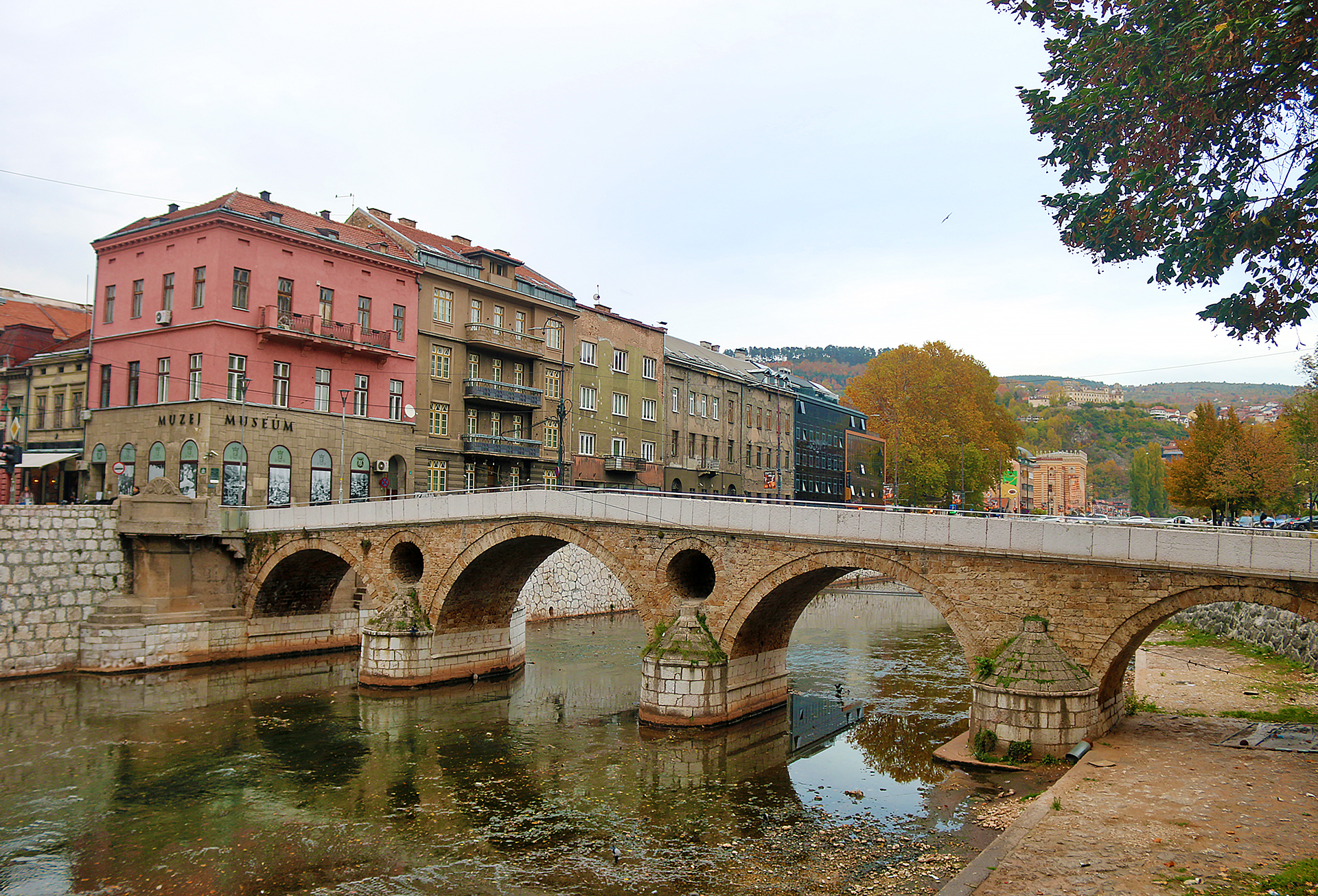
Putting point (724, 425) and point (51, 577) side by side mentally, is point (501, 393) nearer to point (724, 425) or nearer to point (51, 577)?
point (51, 577)

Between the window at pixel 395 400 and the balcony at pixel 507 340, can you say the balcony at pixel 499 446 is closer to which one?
the window at pixel 395 400

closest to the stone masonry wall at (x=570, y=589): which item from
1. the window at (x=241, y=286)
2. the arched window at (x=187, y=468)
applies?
the arched window at (x=187, y=468)

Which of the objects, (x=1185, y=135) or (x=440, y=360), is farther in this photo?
(x=440, y=360)

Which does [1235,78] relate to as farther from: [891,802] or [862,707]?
[862,707]

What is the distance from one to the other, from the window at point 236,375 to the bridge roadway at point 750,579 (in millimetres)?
4289

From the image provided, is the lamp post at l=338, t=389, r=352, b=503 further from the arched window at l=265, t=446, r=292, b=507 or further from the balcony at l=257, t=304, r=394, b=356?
the arched window at l=265, t=446, r=292, b=507

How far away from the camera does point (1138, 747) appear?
1534 cm

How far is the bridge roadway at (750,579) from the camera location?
15.5 m

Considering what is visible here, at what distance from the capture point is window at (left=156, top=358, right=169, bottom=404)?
103ft

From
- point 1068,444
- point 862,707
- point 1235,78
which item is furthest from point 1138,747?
point 1068,444

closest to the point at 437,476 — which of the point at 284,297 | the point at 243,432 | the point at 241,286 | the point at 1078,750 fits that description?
the point at 243,432

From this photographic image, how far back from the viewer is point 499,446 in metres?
37.9

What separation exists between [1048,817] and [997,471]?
58.0 metres

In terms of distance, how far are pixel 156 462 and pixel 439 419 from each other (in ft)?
33.7
